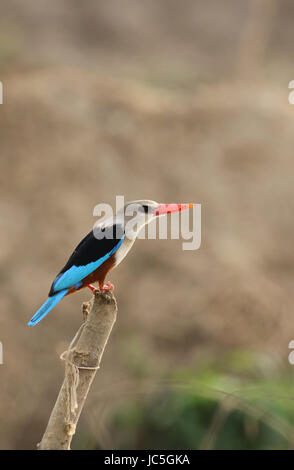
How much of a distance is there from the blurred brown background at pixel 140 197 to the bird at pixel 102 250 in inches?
113

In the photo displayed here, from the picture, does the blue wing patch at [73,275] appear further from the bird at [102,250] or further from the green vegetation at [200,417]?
the green vegetation at [200,417]

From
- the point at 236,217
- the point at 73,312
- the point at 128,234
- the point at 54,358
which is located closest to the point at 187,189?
the point at 236,217

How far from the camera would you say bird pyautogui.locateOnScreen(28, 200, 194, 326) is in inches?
85.4

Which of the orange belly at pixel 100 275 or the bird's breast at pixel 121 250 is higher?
the bird's breast at pixel 121 250

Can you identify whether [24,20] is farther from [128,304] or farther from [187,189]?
[128,304]

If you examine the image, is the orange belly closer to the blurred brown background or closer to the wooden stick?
the wooden stick

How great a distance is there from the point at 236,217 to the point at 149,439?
3.72 m

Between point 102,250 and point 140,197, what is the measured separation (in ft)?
17.3

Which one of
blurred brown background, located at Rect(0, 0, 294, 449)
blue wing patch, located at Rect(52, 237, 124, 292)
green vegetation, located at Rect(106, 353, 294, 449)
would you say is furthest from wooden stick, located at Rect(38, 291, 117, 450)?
blurred brown background, located at Rect(0, 0, 294, 449)

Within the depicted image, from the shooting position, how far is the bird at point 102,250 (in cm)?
217

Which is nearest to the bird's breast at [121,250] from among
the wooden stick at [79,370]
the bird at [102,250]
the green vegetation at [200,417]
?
the bird at [102,250]

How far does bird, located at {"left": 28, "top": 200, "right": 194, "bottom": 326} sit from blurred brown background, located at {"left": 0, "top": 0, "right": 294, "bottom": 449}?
2.86m

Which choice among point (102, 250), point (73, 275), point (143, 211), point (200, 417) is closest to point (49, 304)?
point (73, 275)

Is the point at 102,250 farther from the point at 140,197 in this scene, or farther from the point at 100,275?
the point at 140,197
